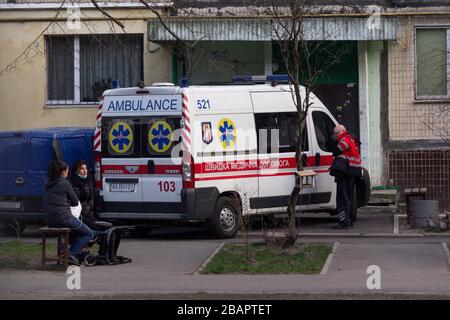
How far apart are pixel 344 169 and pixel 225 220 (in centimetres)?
240

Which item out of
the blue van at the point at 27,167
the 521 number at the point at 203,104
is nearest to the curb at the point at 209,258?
the 521 number at the point at 203,104

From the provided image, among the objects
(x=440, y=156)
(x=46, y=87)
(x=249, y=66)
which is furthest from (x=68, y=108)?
(x=440, y=156)

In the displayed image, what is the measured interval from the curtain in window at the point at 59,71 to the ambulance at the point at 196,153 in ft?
18.7

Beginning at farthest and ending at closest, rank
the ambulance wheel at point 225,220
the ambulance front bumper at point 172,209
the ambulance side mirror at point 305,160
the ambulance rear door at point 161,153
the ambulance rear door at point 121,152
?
1. the ambulance side mirror at point 305,160
2. the ambulance rear door at point 121,152
3. the ambulance wheel at point 225,220
4. the ambulance rear door at point 161,153
5. the ambulance front bumper at point 172,209

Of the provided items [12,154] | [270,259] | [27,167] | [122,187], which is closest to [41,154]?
[27,167]

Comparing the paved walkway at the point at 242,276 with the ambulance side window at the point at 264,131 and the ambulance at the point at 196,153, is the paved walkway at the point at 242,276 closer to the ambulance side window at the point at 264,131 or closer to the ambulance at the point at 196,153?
the ambulance at the point at 196,153

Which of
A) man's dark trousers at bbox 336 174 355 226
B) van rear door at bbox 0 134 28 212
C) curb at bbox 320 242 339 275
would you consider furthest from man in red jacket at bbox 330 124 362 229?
van rear door at bbox 0 134 28 212

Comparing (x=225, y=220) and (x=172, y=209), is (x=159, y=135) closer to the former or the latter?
(x=172, y=209)

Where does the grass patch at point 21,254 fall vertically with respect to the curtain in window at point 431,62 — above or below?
below

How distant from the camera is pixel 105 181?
17188mm

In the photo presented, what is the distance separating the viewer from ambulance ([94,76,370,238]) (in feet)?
54.0

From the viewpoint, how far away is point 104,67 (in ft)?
74.6

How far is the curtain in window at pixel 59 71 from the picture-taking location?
2281cm
